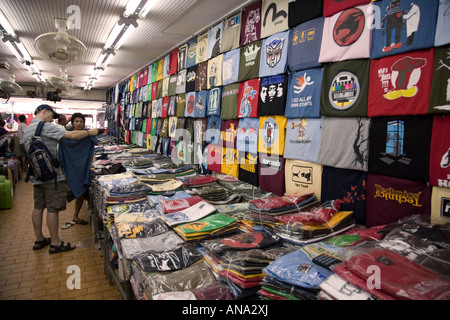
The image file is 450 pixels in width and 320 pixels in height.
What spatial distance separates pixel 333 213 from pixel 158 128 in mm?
5246

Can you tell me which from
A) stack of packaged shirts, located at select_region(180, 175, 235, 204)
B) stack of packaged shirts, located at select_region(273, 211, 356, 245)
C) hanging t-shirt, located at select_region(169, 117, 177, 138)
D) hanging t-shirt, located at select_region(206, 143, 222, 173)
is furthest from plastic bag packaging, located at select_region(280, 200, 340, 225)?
hanging t-shirt, located at select_region(169, 117, 177, 138)

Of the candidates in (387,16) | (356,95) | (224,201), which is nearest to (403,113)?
(356,95)

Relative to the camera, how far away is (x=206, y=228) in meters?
2.12

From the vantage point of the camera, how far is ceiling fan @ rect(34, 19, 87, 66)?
361cm

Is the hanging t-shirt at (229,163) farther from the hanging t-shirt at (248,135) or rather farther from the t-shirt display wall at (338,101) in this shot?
the hanging t-shirt at (248,135)

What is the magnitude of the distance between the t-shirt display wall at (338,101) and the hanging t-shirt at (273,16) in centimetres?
1

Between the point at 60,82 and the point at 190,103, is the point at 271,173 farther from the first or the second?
the point at 60,82

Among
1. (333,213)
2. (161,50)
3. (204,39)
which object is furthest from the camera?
(161,50)

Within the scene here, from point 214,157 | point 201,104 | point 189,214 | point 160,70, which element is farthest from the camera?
point 160,70

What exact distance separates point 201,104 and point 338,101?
2.64 metres

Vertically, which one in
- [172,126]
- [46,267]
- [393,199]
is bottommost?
[46,267]

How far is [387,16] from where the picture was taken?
1.99m

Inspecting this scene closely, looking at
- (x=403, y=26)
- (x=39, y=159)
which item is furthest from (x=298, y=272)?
(x=39, y=159)
